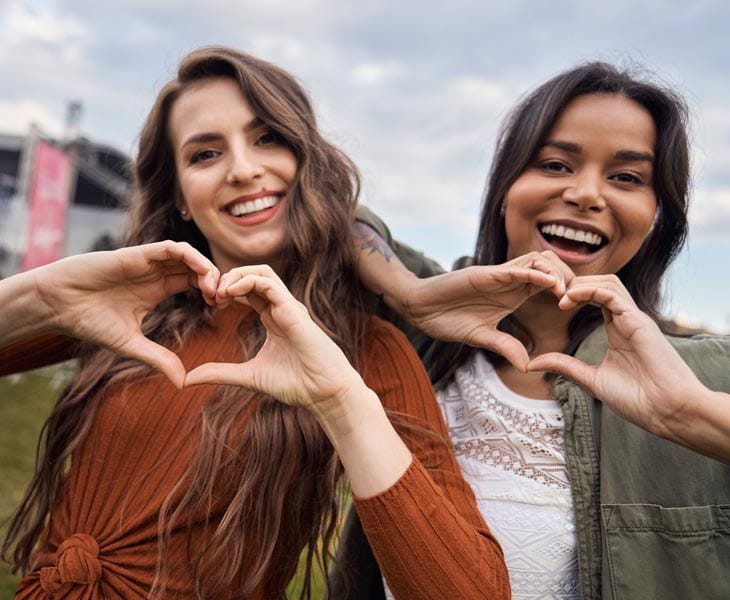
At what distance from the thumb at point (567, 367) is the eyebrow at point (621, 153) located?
0.64 meters

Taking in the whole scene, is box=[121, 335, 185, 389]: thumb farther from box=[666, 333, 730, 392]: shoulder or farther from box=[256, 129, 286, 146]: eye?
box=[666, 333, 730, 392]: shoulder

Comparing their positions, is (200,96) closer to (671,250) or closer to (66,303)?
(66,303)

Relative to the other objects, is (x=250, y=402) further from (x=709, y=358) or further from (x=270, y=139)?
(x=709, y=358)

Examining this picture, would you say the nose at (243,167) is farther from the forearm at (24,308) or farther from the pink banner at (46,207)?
the pink banner at (46,207)

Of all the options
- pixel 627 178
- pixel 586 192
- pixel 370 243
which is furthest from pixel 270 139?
pixel 627 178

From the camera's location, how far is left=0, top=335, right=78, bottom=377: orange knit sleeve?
6.54ft

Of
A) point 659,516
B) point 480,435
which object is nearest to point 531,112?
point 480,435

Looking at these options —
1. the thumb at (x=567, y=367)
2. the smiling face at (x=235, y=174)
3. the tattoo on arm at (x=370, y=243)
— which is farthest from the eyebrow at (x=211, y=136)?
the thumb at (x=567, y=367)

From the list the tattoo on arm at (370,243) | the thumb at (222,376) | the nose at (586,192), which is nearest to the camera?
the thumb at (222,376)

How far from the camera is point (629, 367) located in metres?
1.57

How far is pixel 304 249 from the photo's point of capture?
78.1 inches

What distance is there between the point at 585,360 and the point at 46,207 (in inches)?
326

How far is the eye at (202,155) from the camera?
2094mm

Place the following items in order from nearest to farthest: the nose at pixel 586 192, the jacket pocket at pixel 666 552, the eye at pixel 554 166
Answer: the jacket pocket at pixel 666 552, the nose at pixel 586 192, the eye at pixel 554 166
